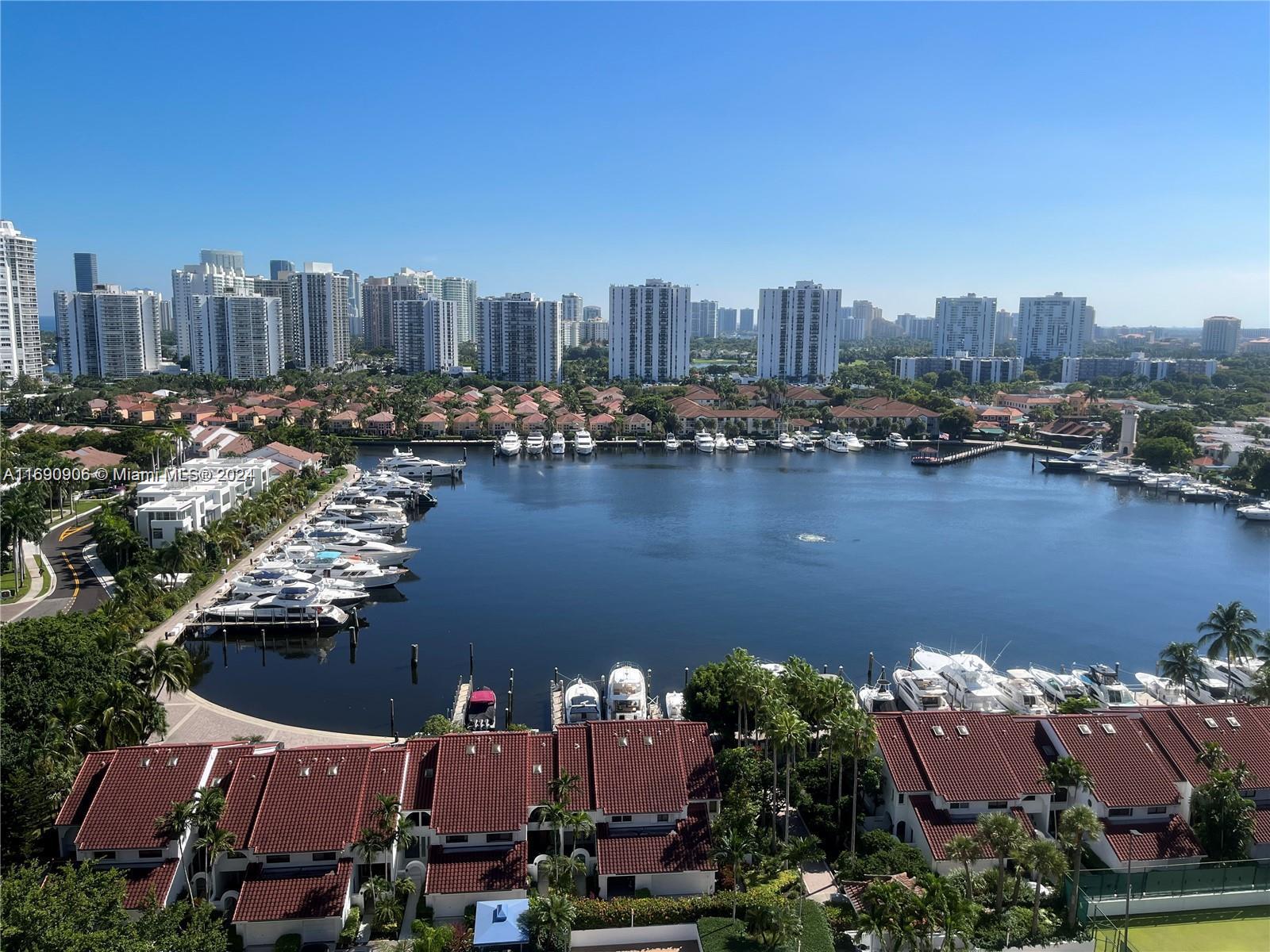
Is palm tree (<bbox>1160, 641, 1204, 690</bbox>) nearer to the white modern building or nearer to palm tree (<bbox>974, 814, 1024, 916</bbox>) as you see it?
palm tree (<bbox>974, 814, 1024, 916</bbox>)

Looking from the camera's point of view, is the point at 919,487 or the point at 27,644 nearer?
the point at 27,644

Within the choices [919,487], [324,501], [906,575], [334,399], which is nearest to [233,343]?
[334,399]

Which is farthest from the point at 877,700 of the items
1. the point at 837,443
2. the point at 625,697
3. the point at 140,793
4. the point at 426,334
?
the point at 426,334

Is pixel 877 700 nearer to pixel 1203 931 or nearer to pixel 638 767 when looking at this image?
pixel 638 767

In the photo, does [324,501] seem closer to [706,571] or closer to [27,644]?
[706,571]

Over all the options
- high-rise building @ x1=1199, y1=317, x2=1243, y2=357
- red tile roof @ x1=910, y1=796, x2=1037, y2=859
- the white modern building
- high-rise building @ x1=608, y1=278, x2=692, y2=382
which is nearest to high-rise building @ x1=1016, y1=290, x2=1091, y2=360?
the white modern building

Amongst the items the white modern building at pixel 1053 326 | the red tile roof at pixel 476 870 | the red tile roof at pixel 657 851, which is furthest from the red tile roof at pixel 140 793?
the white modern building at pixel 1053 326
